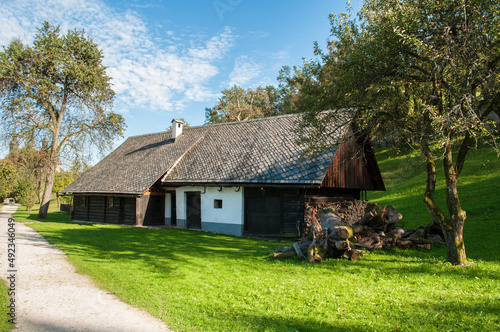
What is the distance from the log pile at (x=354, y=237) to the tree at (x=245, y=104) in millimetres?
32588

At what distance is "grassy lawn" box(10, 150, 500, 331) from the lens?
4.79 m

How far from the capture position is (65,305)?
555 cm

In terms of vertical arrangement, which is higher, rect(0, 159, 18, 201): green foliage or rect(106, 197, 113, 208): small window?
rect(0, 159, 18, 201): green foliage

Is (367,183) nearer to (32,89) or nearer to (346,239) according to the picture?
(346,239)

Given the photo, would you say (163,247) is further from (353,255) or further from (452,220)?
(452,220)

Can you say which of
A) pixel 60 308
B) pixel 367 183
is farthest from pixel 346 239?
pixel 367 183

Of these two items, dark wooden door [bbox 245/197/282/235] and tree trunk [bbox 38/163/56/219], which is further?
tree trunk [bbox 38/163/56/219]

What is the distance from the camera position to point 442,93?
27.3 ft

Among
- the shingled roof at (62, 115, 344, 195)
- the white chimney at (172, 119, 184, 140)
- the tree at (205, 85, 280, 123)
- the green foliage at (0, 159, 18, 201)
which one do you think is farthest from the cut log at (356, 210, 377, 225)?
the green foliage at (0, 159, 18, 201)

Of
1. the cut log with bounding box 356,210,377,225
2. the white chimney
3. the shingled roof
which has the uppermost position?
the white chimney

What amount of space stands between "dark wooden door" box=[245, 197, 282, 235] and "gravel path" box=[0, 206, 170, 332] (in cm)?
807

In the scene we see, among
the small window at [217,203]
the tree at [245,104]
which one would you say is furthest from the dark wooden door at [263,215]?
the tree at [245,104]

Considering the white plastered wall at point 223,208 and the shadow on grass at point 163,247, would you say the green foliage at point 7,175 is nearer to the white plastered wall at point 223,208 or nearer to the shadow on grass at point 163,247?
the shadow on grass at point 163,247

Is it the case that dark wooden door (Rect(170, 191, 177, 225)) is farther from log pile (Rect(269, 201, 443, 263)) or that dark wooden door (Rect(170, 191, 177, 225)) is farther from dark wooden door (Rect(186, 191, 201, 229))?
A: log pile (Rect(269, 201, 443, 263))
